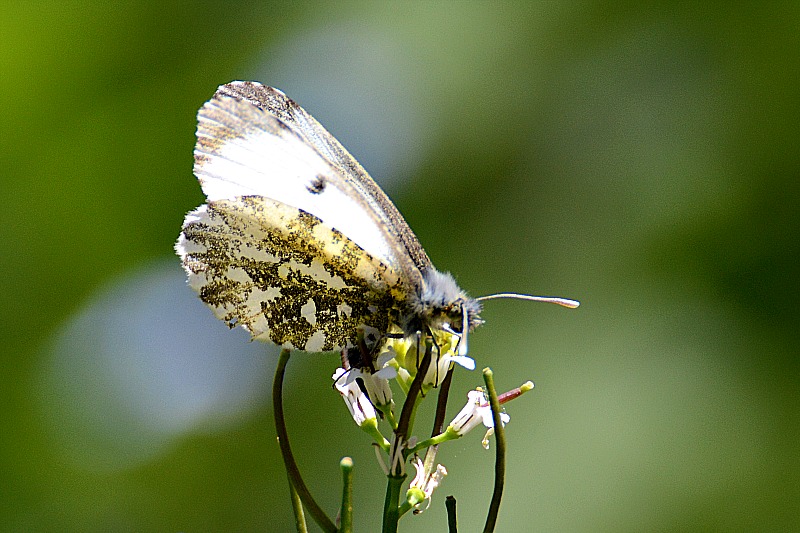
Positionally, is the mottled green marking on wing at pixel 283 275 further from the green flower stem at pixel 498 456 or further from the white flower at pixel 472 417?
the green flower stem at pixel 498 456

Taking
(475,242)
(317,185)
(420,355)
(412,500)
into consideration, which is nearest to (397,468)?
(412,500)

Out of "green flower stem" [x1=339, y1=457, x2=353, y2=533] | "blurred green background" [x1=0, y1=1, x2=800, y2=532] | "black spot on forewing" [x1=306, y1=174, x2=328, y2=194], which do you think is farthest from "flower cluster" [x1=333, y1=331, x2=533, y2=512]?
"blurred green background" [x1=0, y1=1, x2=800, y2=532]

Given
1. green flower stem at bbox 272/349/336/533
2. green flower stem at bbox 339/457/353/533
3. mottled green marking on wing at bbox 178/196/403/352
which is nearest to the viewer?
green flower stem at bbox 339/457/353/533

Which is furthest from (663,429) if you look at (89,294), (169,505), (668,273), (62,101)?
(62,101)

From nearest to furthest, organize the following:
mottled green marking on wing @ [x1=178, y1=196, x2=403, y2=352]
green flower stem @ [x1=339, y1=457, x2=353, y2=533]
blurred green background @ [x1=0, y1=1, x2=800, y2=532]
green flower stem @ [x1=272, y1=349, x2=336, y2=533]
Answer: green flower stem @ [x1=339, y1=457, x2=353, y2=533], green flower stem @ [x1=272, y1=349, x2=336, y2=533], mottled green marking on wing @ [x1=178, y1=196, x2=403, y2=352], blurred green background @ [x1=0, y1=1, x2=800, y2=532]

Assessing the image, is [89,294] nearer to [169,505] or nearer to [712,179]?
[169,505]

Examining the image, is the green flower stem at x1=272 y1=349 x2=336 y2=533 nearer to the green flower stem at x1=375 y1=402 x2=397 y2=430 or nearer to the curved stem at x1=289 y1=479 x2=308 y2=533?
Answer: the curved stem at x1=289 y1=479 x2=308 y2=533
